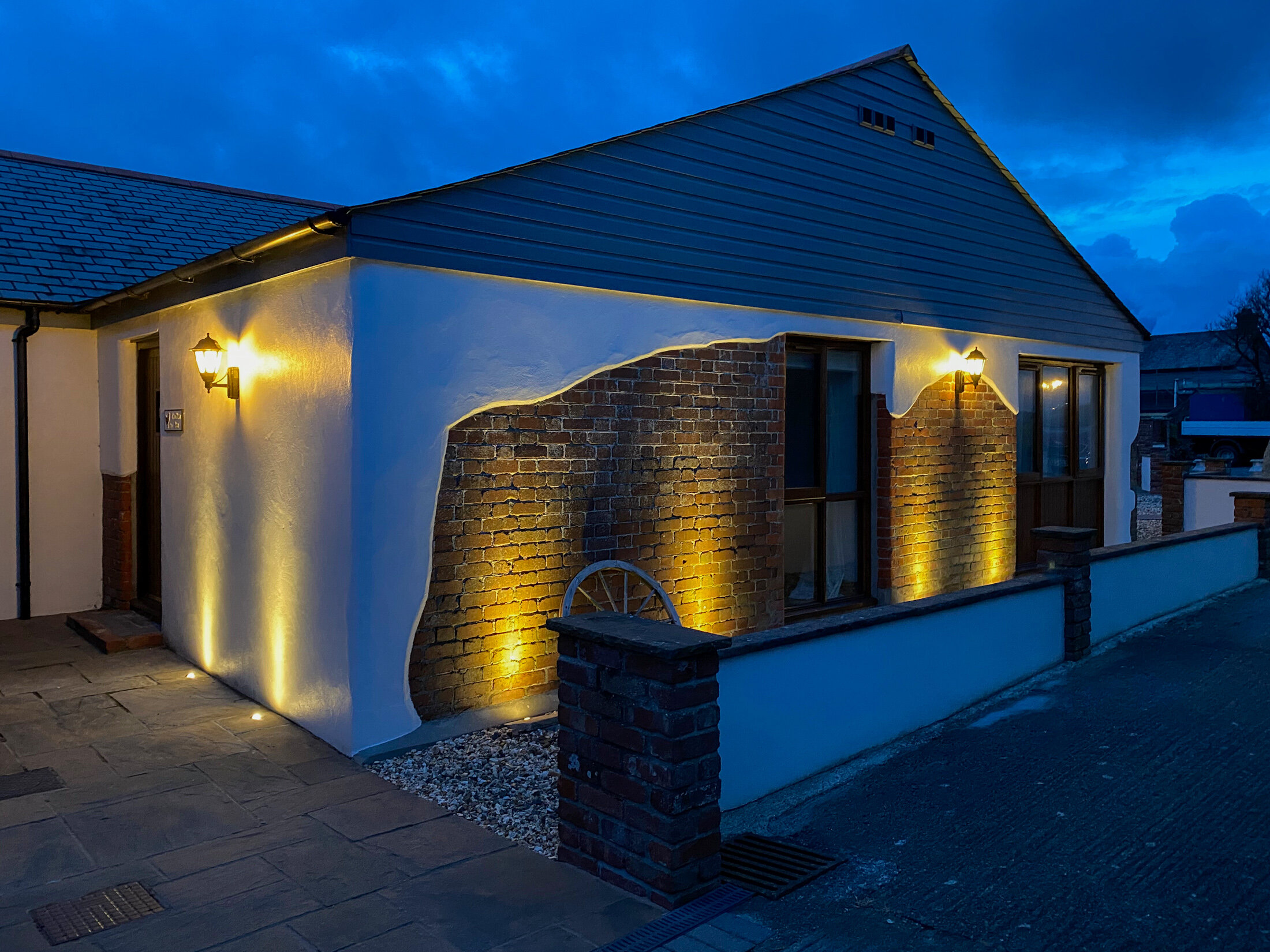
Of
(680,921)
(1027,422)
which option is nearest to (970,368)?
(1027,422)

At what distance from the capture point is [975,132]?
352 inches

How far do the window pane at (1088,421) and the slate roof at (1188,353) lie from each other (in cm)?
3881

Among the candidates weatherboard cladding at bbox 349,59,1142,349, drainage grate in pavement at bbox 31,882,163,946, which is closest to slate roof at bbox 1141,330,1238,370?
weatherboard cladding at bbox 349,59,1142,349

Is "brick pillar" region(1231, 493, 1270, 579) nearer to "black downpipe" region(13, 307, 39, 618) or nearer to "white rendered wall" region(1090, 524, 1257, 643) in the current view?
"white rendered wall" region(1090, 524, 1257, 643)

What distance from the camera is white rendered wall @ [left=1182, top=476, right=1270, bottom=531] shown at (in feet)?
41.1

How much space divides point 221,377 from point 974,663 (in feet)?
16.4

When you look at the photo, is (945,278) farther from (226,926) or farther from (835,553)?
(226,926)

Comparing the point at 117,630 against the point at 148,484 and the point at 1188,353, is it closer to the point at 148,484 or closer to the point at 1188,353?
the point at 148,484

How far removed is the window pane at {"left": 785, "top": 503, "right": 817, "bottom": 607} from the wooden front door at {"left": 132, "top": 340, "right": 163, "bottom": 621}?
4.99 metres

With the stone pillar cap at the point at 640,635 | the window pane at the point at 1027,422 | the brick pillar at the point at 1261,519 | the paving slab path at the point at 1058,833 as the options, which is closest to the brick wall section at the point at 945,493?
the window pane at the point at 1027,422

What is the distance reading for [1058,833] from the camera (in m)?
3.82

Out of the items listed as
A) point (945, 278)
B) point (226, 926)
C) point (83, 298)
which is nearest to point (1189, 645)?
point (945, 278)

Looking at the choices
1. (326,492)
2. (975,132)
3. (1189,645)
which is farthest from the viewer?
(975,132)

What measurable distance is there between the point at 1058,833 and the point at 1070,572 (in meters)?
3.25
